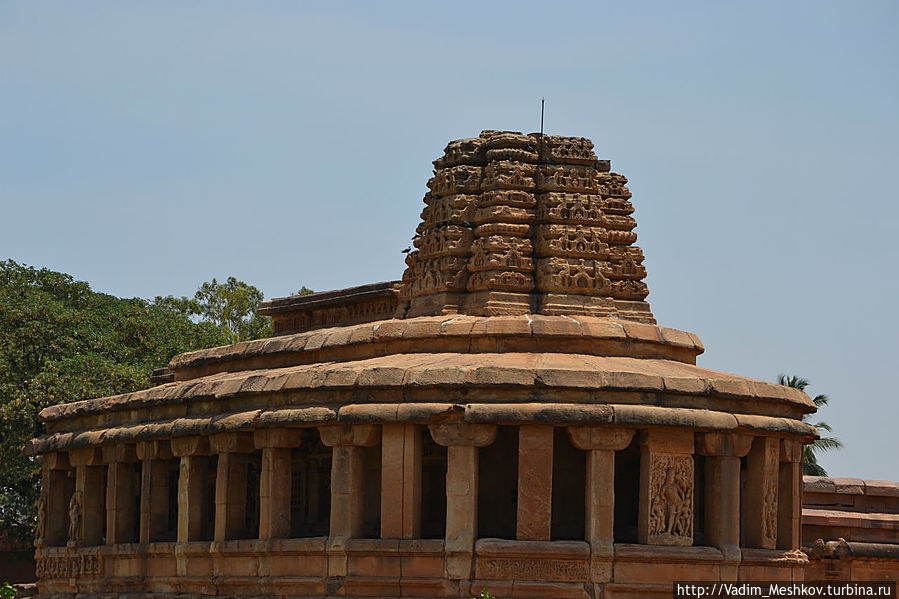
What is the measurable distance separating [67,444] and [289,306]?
17.6 feet

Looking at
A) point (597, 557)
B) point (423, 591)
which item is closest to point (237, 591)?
point (423, 591)

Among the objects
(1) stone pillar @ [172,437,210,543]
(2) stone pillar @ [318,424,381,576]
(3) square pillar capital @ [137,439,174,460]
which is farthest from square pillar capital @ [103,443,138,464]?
(2) stone pillar @ [318,424,381,576]

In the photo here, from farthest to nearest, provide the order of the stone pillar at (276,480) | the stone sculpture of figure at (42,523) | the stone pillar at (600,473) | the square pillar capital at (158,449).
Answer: the stone sculpture of figure at (42,523) < the square pillar capital at (158,449) < the stone pillar at (276,480) < the stone pillar at (600,473)

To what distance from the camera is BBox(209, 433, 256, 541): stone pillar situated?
81.7ft

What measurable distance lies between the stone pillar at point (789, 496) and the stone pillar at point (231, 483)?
8.36 m

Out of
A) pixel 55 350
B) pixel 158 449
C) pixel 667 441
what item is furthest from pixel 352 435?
pixel 55 350

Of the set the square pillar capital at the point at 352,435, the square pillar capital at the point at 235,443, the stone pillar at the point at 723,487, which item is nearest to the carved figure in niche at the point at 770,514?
the stone pillar at the point at 723,487

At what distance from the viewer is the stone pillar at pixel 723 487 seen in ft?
75.3

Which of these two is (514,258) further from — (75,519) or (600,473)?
(75,519)

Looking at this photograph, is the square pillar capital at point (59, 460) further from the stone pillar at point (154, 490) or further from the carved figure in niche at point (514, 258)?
the carved figure in niche at point (514, 258)

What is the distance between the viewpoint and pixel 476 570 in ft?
71.5

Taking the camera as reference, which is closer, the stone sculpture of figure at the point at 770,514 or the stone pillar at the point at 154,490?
the stone sculpture of figure at the point at 770,514

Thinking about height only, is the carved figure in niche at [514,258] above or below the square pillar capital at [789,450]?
above

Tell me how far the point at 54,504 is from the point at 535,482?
1230 cm
